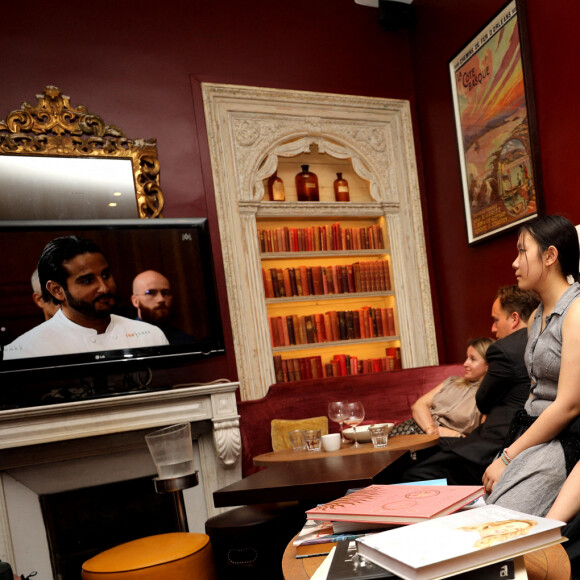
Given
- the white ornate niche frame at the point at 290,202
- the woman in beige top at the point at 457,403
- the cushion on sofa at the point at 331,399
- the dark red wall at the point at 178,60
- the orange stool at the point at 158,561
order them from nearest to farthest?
1. the orange stool at the point at 158,561
2. the woman in beige top at the point at 457,403
3. the cushion on sofa at the point at 331,399
4. the dark red wall at the point at 178,60
5. the white ornate niche frame at the point at 290,202

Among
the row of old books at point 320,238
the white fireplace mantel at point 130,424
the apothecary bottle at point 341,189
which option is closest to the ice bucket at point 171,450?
the white fireplace mantel at point 130,424

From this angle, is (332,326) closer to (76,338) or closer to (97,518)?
(76,338)

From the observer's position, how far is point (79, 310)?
3273 mm

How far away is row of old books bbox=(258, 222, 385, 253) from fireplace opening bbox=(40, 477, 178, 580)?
187 centimetres

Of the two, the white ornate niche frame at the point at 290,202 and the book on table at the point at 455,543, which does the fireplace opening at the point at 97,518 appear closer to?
the white ornate niche frame at the point at 290,202

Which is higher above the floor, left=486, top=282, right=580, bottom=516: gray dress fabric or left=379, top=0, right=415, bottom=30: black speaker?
left=379, top=0, right=415, bottom=30: black speaker

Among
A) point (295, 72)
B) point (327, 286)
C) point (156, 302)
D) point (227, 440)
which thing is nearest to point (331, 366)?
point (327, 286)

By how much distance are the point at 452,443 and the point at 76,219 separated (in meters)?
2.48

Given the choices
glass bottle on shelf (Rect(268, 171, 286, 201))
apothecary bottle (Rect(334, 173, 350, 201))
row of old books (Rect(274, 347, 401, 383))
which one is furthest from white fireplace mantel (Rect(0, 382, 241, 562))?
apothecary bottle (Rect(334, 173, 350, 201))

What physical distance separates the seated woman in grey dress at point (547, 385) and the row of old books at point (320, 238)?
2428mm

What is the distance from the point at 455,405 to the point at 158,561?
175cm

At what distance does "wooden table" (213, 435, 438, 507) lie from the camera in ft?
4.93

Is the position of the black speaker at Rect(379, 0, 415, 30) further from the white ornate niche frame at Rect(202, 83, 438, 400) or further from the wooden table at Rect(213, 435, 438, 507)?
the wooden table at Rect(213, 435, 438, 507)

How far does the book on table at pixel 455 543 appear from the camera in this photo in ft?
2.46
